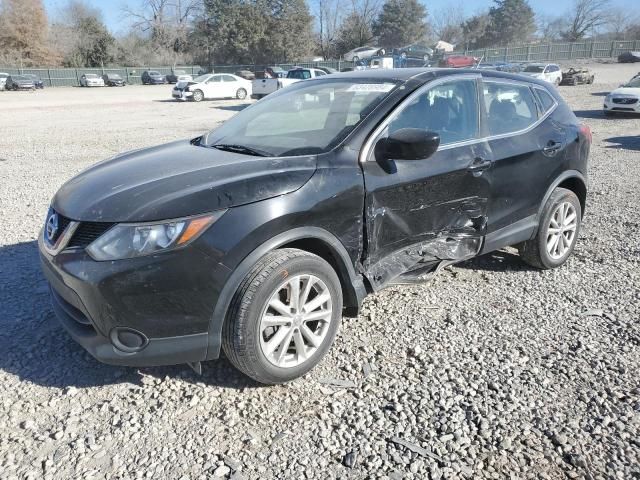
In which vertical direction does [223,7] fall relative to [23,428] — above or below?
above

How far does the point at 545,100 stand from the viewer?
448 centimetres

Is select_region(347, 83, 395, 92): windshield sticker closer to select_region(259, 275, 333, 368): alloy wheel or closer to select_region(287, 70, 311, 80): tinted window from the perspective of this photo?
select_region(259, 275, 333, 368): alloy wheel

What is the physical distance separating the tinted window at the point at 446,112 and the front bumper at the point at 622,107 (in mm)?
15131

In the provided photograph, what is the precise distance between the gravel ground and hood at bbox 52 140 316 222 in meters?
1.03

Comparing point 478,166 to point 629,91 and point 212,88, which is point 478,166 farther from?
point 212,88

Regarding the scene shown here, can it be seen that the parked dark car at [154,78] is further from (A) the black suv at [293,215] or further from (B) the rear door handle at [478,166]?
(B) the rear door handle at [478,166]

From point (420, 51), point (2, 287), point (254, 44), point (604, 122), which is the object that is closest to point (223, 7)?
point (254, 44)

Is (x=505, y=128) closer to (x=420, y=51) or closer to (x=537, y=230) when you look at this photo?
(x=537, y=230)

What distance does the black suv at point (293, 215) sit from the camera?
8.24 feet

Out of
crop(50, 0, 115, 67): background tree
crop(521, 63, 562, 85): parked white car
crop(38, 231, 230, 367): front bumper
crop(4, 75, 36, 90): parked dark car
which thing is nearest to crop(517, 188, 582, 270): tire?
crop(38, 231, 230, 367): front bumper

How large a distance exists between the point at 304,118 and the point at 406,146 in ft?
3.40

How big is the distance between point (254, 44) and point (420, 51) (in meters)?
23.9

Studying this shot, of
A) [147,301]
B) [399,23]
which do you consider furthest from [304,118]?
[399,23]

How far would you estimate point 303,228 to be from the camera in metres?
2.78
